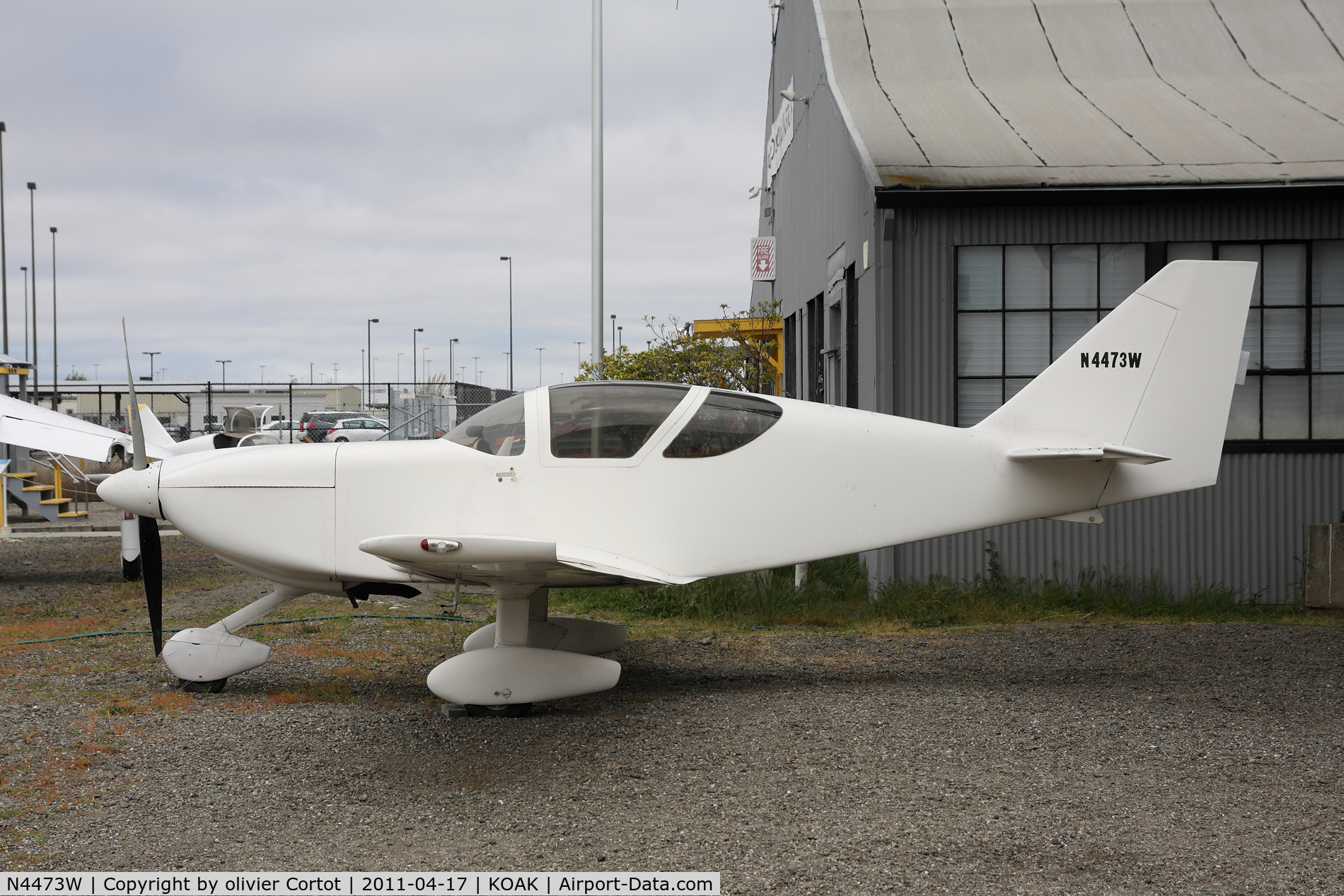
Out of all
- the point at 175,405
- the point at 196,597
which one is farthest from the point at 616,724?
the point at 175,405

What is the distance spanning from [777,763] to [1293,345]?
21.5 feet

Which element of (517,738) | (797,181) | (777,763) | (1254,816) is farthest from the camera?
(797,181)

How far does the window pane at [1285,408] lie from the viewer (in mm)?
8695

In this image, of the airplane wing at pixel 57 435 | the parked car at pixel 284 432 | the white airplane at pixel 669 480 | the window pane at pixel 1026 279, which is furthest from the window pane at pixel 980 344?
the parked car at pixel 284 432

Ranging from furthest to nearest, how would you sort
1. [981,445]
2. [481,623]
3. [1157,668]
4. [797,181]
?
[797,181]
[481,623]
[1157,668]
[981,445]

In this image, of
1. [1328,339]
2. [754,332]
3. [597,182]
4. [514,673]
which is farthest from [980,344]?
[754,332]

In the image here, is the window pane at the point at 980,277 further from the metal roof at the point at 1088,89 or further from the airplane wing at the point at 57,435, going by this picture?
the airplane wing at the point at 57,435

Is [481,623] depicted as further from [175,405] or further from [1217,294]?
[175,405]

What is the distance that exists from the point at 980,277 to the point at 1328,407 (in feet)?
9.95

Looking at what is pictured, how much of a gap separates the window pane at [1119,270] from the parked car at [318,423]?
22865 mm

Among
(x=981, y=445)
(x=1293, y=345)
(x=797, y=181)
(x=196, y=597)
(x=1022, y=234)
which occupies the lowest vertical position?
(x=196, y=597)

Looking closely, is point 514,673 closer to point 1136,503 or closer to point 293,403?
point 1136,503

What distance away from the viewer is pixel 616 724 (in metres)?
5.46

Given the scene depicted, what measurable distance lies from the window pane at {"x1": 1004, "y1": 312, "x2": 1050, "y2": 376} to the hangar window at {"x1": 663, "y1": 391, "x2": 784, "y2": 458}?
3.81m
